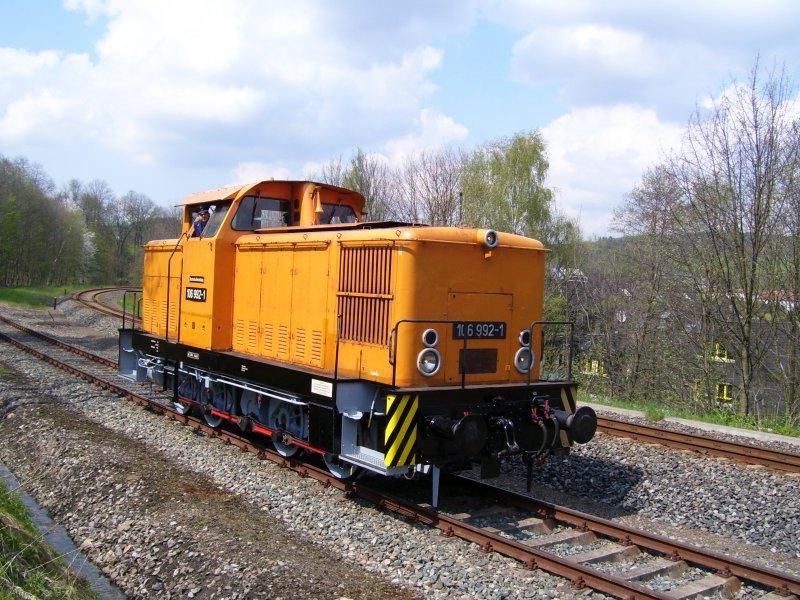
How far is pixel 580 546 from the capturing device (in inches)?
231

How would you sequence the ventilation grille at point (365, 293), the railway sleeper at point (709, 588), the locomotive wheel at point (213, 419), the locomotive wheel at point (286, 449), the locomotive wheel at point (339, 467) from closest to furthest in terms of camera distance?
1. the railway sleeper at point (709, 588)
2. the ventilation grille at point (365, 293)
3. the locomotive wheel at point (339, 467)
4. the locomotive wheel at point (286, 449)
5. the locomotive wheel at point (213, 419)

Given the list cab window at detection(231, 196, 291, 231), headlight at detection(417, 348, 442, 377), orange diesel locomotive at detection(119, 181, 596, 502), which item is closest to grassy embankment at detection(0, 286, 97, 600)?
orange diesel locomotive at detection(119, 181, 596, 502)

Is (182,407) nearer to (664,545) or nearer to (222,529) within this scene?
(222,529)

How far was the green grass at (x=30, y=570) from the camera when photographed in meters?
4.51

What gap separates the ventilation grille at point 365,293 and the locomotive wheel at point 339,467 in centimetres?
131

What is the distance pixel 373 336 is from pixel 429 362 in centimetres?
69

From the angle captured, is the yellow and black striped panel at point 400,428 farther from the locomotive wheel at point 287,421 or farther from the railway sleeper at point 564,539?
the locomotive wheel at point 287,421

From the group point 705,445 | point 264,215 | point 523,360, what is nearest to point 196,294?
point 264,215

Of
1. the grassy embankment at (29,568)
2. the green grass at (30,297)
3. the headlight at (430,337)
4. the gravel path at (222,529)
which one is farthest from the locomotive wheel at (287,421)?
the green grass at (30,297)

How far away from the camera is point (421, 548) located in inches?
220

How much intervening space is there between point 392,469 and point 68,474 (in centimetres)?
419

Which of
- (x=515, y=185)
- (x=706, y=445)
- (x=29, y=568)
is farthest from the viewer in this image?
(x=515, y=185)

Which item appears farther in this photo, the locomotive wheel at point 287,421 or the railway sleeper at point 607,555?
the locomotive wheel at point 287,421

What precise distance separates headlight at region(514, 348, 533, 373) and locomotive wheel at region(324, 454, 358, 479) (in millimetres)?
2066
